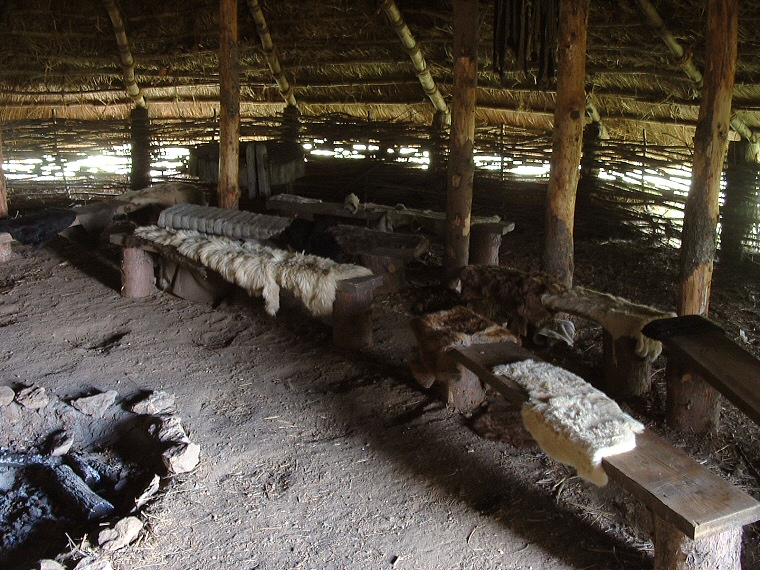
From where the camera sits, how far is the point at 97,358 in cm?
403

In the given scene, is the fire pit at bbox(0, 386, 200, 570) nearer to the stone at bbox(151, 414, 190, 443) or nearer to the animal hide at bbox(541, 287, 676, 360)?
the stone at bbox(151, 414, 190, 443)

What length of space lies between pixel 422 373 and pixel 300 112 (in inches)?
225

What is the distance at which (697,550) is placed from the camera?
2.20 metres

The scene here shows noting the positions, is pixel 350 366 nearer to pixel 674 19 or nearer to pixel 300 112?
pixel 674 19

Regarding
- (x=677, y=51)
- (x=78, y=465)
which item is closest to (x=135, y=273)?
(x=78, y=465)

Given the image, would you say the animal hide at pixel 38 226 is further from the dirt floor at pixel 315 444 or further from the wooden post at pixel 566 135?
the wooden post at pixel 566 135

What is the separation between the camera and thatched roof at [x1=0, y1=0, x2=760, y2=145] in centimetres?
611

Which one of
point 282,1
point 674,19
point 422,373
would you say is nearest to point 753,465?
point 422,373

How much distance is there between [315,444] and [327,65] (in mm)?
5622

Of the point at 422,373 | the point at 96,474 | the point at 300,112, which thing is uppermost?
the point at 300,112

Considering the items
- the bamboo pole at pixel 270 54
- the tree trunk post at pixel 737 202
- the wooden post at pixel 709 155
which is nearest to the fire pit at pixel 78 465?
the wooden post at pixel 709 155

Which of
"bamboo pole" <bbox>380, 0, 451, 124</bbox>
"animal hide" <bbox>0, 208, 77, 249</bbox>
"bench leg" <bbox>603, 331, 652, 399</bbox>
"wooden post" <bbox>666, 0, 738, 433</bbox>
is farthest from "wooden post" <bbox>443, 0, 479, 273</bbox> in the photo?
"animal hide" <bbox>0, 208, 77, 249</bbox>

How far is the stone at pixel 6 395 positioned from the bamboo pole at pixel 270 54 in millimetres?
4788

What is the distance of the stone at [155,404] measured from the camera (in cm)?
342
